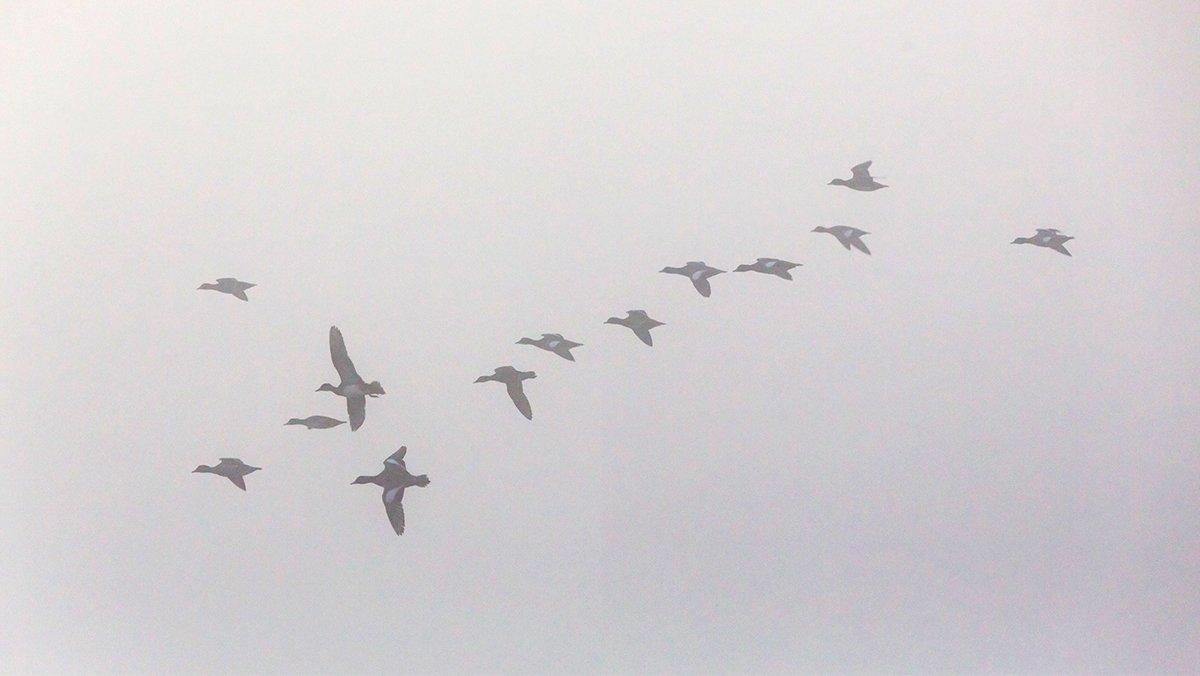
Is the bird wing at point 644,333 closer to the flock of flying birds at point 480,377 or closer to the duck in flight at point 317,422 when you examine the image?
the flock of flying birds at point 480,377

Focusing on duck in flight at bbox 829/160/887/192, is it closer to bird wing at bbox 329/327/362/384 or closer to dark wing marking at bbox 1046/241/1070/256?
dark wing marking at bbox 1046/241/1070/256

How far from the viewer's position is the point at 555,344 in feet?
8.05

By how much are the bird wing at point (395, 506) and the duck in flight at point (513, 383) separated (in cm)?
30

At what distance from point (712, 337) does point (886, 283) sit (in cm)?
42

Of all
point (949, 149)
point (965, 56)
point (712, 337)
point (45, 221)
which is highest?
point (965, 56)

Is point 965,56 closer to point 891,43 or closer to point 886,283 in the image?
point 891,43

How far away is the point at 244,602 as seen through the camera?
2.44m

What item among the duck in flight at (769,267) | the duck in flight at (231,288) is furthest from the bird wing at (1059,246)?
the duck in flight at (231,288)

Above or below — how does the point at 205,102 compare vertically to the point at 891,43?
below

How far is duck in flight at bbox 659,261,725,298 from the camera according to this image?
2479 millimetres

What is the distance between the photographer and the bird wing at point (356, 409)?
240cm

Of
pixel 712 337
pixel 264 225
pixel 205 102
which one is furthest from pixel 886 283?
pixel 205 102

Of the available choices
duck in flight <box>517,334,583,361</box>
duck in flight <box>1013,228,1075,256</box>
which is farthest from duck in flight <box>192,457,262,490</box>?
duck in flight <box>1013,228,1075,256</box>

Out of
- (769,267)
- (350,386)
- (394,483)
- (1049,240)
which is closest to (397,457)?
(394,483)
